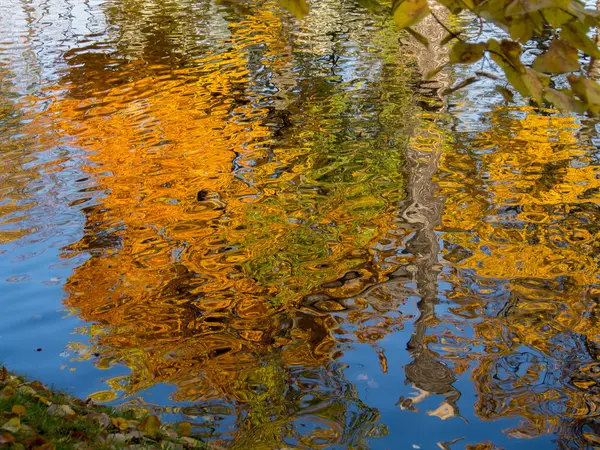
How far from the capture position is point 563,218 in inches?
310

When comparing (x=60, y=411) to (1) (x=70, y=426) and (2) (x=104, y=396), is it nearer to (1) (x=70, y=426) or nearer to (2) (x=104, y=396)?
(1) (x=70, y=426)

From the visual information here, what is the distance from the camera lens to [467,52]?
1.96 metres

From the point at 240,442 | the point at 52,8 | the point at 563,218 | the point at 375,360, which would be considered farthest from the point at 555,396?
the point at 52,8

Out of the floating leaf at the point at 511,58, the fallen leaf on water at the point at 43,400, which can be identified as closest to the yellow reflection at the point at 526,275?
the fallen leaf on water at the point at 43,400

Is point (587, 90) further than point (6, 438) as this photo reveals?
No

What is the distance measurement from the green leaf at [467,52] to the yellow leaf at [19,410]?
3.28 m

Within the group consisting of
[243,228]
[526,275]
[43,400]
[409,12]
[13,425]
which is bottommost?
[243,228]

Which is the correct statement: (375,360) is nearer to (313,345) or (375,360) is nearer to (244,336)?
(313,345)

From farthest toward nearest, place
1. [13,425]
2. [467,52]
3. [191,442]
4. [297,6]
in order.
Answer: [191,442] → [13,425] → [297,6] → [467,52]

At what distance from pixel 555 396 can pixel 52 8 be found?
2734 centimetres

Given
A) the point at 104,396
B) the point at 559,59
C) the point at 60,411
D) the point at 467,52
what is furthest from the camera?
the point at 104,396

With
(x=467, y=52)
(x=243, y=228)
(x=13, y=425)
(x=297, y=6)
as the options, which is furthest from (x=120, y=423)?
(x=243, y=228)

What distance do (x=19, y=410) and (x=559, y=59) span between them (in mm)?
3521

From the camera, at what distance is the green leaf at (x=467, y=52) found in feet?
6.38
